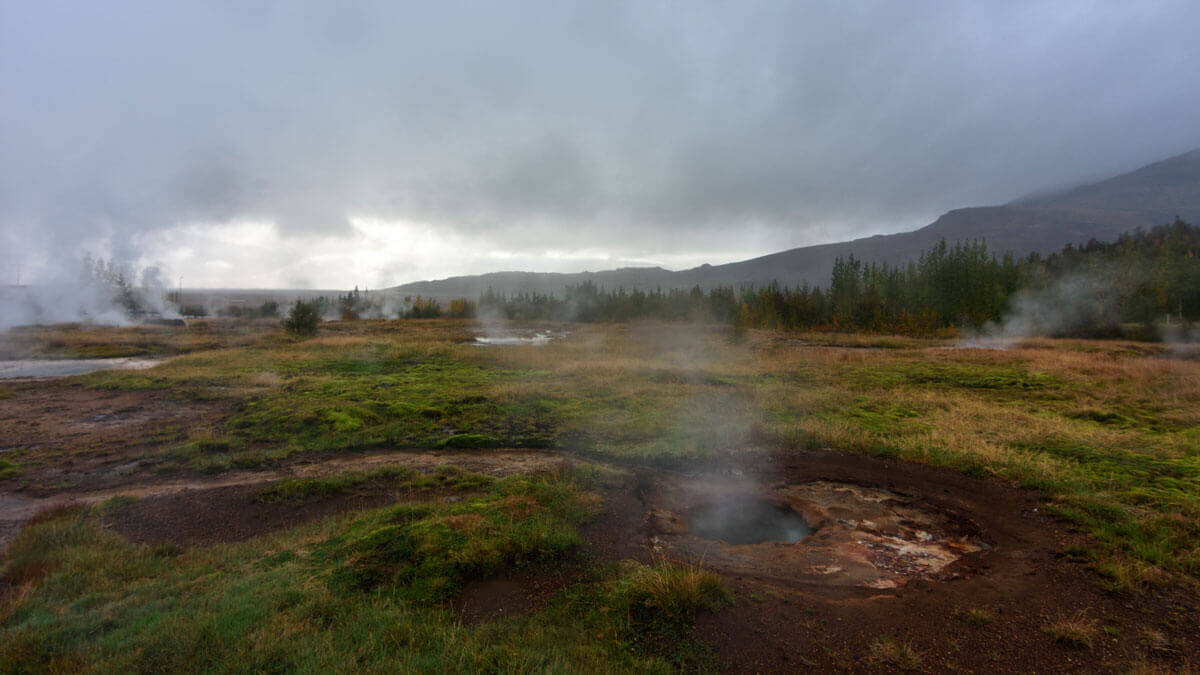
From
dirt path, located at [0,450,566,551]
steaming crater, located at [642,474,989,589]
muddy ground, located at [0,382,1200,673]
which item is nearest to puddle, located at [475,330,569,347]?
dirt path, located at [0,450,566,551]

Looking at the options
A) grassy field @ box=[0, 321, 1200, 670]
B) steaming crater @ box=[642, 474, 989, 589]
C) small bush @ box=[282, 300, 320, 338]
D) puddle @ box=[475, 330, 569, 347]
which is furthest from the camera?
small bush @ box=[282, 300, 320, 338]

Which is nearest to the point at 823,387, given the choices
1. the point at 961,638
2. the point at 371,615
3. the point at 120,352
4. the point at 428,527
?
the point at 961,638

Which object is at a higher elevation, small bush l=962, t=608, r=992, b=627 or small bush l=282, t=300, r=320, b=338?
small bush l=282, t=300, r=320, b=338

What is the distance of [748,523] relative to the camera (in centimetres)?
823

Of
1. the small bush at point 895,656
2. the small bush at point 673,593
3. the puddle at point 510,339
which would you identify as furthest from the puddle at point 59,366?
the small bush at point 895,656

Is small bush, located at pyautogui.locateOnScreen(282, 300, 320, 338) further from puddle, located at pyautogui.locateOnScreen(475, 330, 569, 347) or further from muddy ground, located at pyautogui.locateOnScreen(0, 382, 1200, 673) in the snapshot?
muddy ground, located at pyautogui.locateOnScreen(0, 382, 1200, 673)

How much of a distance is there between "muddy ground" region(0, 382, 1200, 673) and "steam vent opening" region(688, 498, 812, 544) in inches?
27.2

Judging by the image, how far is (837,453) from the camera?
37.5ft

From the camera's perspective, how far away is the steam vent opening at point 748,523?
7738 millimetres

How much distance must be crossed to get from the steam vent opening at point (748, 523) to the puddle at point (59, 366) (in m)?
31.5

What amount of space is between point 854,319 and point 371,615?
63428 mm

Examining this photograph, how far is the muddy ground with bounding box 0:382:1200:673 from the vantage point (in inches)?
187

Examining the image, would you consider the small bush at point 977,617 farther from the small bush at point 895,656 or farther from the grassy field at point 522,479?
the grassy field at point 522,479

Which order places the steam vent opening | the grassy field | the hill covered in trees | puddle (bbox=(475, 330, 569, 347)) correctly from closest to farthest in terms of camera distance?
the grassy field, the steam vent opening, puddle (bbox=(475, 330, 569, 347)), the hill covered in trees
